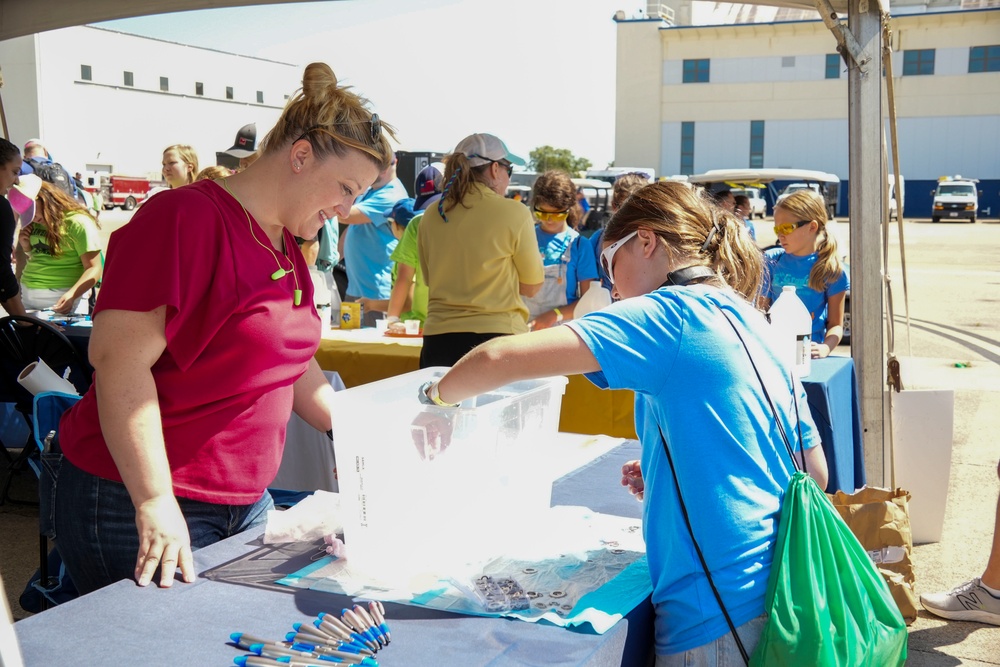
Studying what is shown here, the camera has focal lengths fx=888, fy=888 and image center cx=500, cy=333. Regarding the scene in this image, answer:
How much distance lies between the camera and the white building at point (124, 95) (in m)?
37.9

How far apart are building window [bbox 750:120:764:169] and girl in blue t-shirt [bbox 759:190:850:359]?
42.7 metres

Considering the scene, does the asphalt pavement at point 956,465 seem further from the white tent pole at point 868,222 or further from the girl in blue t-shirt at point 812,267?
the girl in blue t-shirt at point 812,267

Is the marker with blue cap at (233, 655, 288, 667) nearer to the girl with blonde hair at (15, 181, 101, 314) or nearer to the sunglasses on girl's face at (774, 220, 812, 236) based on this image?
the sunglasses on girl's face at (774, 220, 812, 236)

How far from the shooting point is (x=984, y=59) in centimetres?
4031

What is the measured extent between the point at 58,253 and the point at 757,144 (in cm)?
4334

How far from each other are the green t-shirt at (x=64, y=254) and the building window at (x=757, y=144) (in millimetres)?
43070

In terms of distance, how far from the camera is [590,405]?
4.21m

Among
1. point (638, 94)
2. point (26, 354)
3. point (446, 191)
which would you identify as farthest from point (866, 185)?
point (638, 94)

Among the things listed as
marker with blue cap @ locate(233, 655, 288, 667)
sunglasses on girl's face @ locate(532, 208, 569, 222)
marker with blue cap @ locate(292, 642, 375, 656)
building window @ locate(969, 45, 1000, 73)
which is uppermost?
building window @ locate(969, 45, 1000, 73)

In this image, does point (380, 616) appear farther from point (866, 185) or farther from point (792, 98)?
point (792, 98)

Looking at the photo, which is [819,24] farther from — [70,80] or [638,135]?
[70,80]

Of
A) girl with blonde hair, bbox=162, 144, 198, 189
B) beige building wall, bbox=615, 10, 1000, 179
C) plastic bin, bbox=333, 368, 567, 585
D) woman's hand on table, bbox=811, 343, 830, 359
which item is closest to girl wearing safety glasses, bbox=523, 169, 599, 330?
woman's hand on table, bbox=811, 343, 830, 359

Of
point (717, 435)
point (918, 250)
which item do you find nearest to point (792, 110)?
point (918, 250)

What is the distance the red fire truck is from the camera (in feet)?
114
